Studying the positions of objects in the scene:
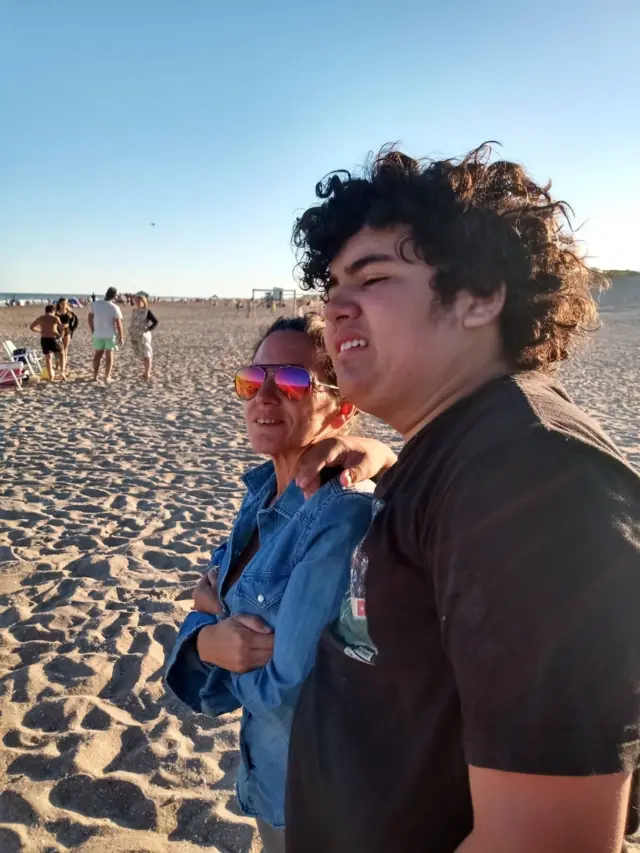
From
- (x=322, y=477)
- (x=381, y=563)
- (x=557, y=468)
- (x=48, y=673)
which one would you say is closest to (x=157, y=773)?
(x=48, y=673)

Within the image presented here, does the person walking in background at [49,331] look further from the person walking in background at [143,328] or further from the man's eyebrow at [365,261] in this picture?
the man's eyebrow at [365,261]

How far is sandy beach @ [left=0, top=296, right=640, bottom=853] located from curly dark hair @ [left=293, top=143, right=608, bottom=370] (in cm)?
222

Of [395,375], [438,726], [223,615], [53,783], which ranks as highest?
[395,375]

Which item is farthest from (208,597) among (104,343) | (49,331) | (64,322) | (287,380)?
(64,322)

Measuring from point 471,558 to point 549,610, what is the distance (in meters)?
0.10

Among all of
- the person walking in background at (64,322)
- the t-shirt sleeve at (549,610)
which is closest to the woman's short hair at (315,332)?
the t-shirt sleeve at (549,610)

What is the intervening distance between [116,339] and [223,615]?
12.1m

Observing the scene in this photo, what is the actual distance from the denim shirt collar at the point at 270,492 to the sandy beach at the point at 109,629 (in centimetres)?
146

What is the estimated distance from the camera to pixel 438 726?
0.86 metres

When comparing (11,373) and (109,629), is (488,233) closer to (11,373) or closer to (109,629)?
(109,629)

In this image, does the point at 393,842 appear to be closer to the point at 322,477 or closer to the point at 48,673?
the point at 322,477

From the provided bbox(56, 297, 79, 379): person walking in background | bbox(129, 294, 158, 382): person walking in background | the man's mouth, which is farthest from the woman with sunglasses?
bbox(56, 297, 79, 379): person walking in background

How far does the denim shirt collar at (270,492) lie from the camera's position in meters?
1.68

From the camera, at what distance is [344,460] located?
5.41 feet
